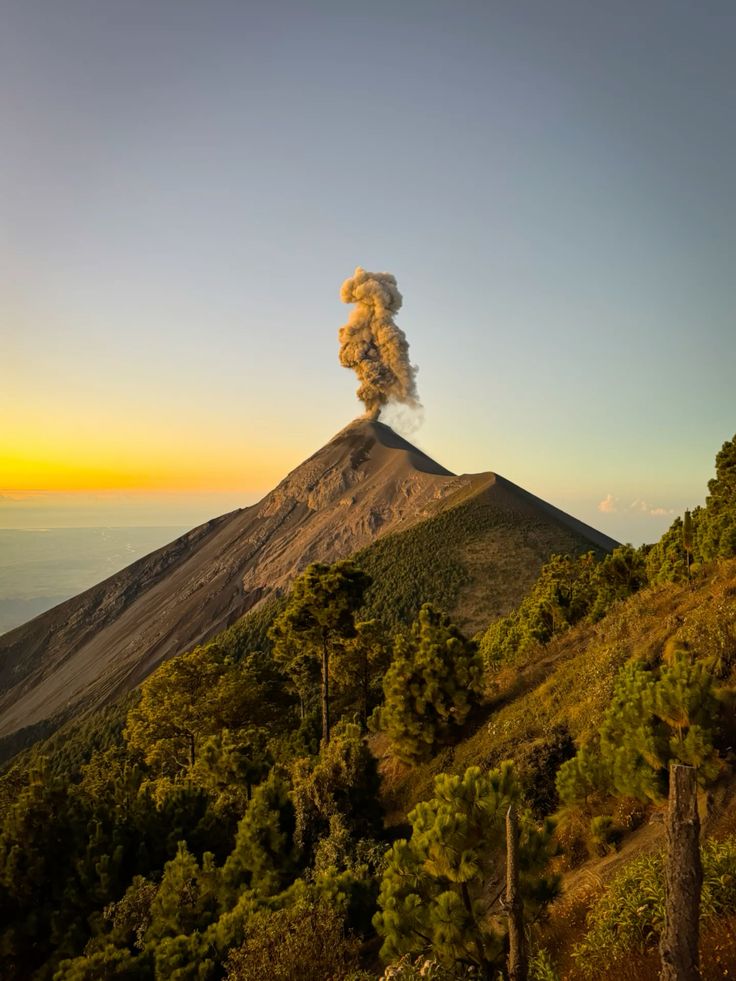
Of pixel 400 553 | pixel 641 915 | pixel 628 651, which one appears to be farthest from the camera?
pixel 400 553

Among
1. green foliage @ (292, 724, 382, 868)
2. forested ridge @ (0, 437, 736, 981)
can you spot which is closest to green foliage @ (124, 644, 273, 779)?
forested ridge @ (0, 437, 736, 981)

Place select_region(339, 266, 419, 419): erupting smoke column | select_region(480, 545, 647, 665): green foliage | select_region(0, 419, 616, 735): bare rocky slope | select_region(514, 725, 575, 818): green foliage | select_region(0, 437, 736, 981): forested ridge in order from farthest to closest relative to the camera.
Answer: select_region(339, 266, 419, 419): erupting smoke column → select_region(0, 419, 616, 735): bare rocky slope → select_region(480, 545, 647, 665): green foliage → select_region(514, 725, 575, 818): green foliage → select_region(0, 437, 736, 981): forested ridge

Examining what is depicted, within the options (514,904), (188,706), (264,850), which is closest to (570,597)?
(188,706)

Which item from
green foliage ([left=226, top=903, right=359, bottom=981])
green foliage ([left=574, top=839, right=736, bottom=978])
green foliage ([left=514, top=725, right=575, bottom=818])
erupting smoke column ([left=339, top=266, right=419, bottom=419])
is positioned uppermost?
erupting smoke column ([left=339, top=266, right=419, bottom=419])

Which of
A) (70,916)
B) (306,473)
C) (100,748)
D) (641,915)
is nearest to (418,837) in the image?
(641,915)

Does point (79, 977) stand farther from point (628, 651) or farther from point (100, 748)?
point (100, 748)

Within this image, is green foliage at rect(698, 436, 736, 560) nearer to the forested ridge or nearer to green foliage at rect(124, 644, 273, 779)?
the forested ridge
